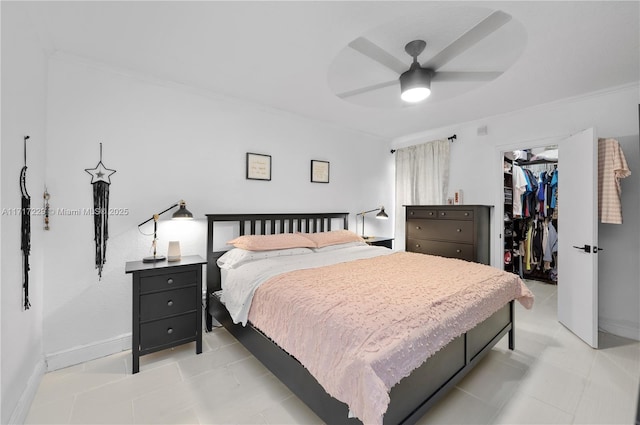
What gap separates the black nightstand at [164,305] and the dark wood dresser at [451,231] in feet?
10.4

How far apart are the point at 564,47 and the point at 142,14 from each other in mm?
3101

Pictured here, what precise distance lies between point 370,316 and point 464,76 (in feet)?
7.65

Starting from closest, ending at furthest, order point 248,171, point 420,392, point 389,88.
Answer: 1. point 420,392
2. point 389,88
3. point 248,171

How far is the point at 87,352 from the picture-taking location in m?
2.28

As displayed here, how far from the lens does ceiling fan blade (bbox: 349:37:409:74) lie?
2102 mm

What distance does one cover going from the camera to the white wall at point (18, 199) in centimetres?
146

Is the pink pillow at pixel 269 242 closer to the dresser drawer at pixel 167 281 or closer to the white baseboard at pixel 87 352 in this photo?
the dresser drawer at pixel 167 281

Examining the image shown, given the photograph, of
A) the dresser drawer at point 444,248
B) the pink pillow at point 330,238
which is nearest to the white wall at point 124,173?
the pink pillow at point 330,238

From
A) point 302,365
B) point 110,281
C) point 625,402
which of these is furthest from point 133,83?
point 625,402

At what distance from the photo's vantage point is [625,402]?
1794 mm

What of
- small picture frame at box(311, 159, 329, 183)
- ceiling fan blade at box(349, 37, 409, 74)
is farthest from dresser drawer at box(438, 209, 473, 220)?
ceiling fan blade at box(349, 37, 409, 74)

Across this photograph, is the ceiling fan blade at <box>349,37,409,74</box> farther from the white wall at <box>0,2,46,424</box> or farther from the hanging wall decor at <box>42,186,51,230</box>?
the hanging wall decor at <box>42,186,51,230</box>

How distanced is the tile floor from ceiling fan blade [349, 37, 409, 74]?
8.56 feet

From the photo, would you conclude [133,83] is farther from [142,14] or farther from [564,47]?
[564,47]
